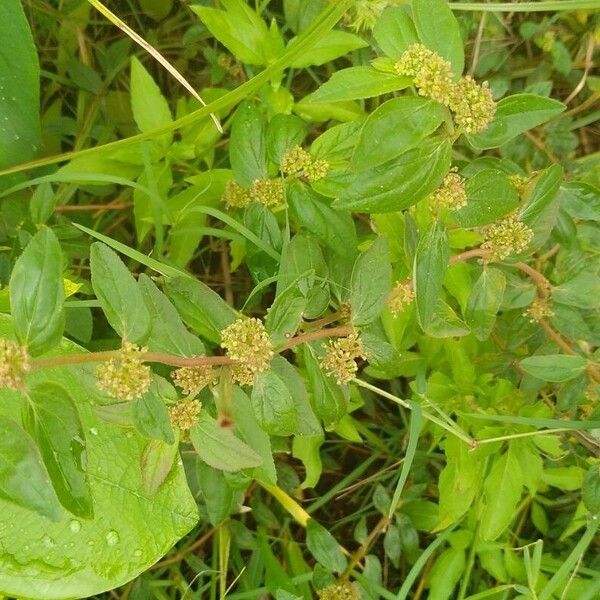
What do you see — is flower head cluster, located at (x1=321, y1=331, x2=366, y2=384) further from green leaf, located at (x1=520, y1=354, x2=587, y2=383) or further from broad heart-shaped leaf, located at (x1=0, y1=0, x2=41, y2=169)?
broad heart-shaped leaf, located at (x1=0, y1=0, x2=41, y2=169)

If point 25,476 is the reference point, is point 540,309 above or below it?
below

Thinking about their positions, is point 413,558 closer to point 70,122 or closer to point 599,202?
point 599,202

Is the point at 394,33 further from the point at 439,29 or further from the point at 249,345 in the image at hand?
the point at 249,345

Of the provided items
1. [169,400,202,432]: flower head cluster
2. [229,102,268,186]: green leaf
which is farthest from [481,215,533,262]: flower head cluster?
[169,400,202,432]: flower head cluster

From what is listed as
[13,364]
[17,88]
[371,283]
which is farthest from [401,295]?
[17,88]

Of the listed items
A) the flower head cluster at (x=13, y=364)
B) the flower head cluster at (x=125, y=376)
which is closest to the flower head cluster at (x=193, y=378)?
the flower head cluster at (x=125, y=376)

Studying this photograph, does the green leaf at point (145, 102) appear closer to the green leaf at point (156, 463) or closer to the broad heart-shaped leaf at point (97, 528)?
the broad heart-shaped leaf at point (97, 528)

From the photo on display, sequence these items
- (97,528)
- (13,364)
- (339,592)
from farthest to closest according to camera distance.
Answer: (339,592) < (97,528) < (13,364)

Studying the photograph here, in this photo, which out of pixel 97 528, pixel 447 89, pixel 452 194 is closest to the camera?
pixel 447 89
